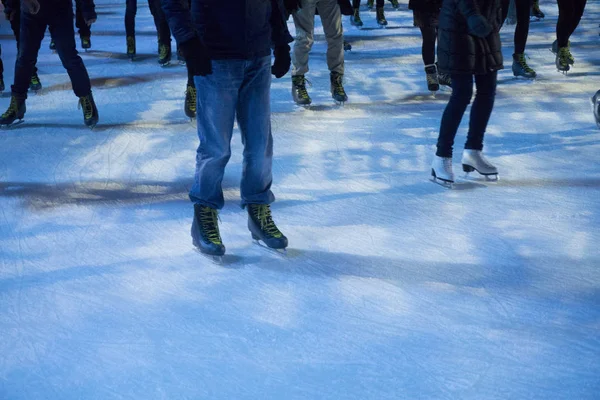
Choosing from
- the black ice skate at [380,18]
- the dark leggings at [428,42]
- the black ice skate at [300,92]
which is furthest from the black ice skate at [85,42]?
the dark leggings at [428,42]

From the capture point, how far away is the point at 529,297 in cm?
267

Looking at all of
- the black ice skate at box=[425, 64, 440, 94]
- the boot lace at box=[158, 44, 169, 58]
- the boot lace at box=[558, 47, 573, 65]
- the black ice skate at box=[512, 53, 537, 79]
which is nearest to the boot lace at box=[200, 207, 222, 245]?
the black ice skate at box=[425, 64, 440, 94]

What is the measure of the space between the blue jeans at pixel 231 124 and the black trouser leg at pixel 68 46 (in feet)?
7.51

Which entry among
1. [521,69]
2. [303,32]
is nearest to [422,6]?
[303,32]

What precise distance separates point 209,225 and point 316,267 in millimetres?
444

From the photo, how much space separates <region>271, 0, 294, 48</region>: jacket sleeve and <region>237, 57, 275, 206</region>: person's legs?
99 mm

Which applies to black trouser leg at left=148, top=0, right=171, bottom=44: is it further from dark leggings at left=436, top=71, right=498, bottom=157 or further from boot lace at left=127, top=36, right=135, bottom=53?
dark leggings at left=436, top=71, right=498, bottom=157

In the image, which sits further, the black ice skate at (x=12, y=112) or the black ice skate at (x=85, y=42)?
the black ice skate at (x=85, y=42)

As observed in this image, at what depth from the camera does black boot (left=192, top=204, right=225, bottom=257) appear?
120 inches

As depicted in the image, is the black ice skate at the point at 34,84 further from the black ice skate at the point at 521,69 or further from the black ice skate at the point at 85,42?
the black ice skate at the point at 521,69

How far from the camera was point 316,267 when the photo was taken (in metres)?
2.95

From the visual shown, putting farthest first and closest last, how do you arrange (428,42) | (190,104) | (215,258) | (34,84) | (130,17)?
(130,17) → (34,84) → (428,42) → (190,104) → (215,258)

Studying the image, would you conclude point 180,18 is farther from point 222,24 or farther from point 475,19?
point 475,19

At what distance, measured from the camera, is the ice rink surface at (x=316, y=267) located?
7.30 ft
